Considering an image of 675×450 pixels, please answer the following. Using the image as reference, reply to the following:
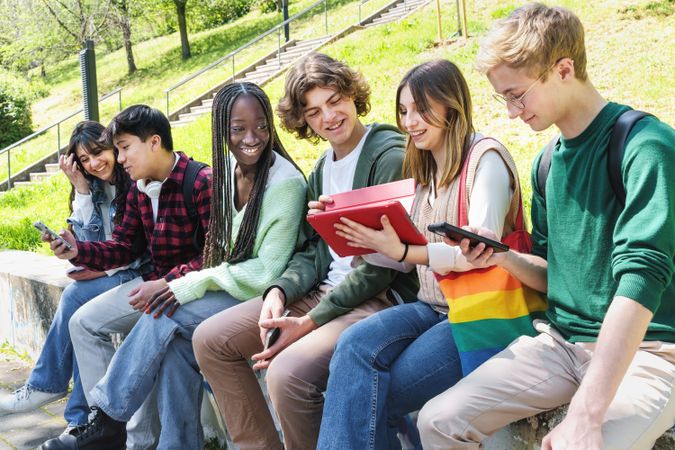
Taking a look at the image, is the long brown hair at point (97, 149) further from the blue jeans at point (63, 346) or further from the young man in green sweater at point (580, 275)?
the young man in green sweater at point (580, 275)

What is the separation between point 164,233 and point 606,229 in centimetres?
231

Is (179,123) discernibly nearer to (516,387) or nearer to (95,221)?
(95,221)

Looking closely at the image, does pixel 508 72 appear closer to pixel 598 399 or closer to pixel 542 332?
pixel 542 332

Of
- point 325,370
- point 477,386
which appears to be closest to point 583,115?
point 477,386

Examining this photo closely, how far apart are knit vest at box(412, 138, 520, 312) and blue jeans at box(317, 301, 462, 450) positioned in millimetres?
152

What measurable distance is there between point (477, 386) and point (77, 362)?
2.41m

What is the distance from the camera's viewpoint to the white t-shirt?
3.33 meters

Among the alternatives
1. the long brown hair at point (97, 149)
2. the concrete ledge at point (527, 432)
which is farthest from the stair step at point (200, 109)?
the concrete ledge at point (527, 432)

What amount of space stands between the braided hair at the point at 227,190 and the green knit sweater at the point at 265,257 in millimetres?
41

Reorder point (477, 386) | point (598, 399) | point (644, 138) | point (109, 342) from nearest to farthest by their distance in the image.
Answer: point (598, 399)
point (644, 138)
point (477, 386)
point (109, 342)

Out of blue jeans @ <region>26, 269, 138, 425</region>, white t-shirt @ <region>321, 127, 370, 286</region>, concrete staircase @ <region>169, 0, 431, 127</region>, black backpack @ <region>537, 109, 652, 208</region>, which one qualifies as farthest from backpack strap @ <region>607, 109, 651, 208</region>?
concrete staircase @ <region>169, 0, 431, 127</region>

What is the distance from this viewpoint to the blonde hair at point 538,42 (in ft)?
7.20

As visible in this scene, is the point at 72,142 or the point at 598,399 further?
the point at 72,142

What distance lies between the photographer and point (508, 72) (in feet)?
7.39
